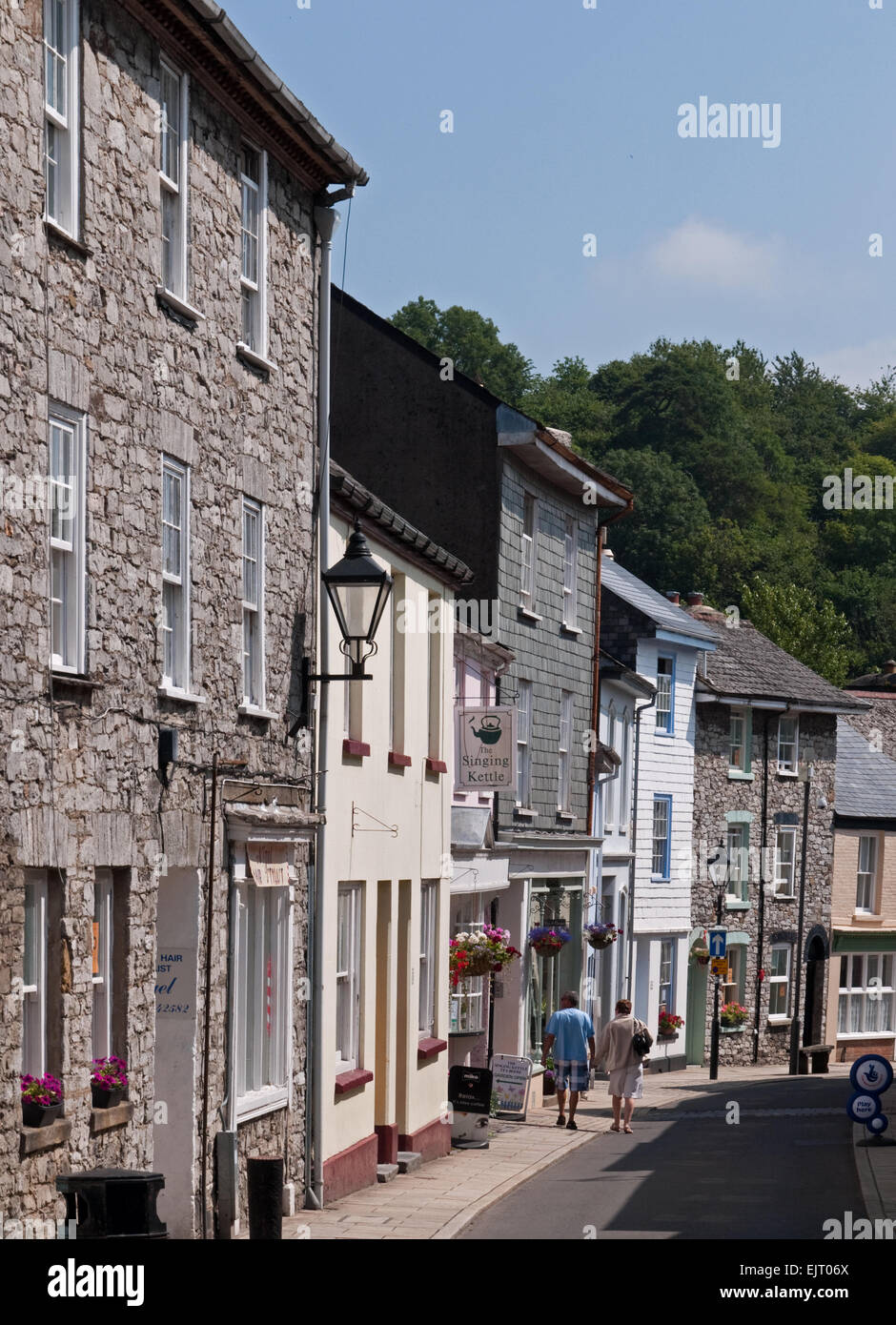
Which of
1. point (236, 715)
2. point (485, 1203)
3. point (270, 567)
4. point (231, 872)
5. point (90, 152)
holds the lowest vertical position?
point (485, 1203)

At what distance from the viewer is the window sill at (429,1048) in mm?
21297

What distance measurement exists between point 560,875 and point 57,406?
21.7 m

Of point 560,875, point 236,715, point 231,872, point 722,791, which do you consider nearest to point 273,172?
point 236,715

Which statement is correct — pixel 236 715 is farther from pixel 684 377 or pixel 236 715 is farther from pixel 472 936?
pixel 684 377

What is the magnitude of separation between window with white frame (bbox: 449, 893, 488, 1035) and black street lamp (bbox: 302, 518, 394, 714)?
883 centimetres

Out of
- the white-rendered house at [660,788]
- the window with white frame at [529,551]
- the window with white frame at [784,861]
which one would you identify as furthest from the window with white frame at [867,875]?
the window with white frame at [529,551]

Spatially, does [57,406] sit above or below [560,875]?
above

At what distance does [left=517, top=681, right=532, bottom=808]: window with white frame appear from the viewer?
30469mm

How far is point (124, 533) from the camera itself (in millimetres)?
12805

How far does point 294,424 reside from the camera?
663 inches

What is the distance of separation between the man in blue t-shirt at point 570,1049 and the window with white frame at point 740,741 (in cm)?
2021

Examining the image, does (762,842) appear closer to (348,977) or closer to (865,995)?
(865,995)

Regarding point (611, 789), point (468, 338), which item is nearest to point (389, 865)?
point (611, 789)

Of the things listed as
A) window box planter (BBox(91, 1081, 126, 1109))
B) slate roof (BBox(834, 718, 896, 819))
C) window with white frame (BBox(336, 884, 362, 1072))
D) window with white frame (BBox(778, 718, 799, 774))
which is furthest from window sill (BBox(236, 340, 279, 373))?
slate roof (BBox(834, 718, 896, 819))
